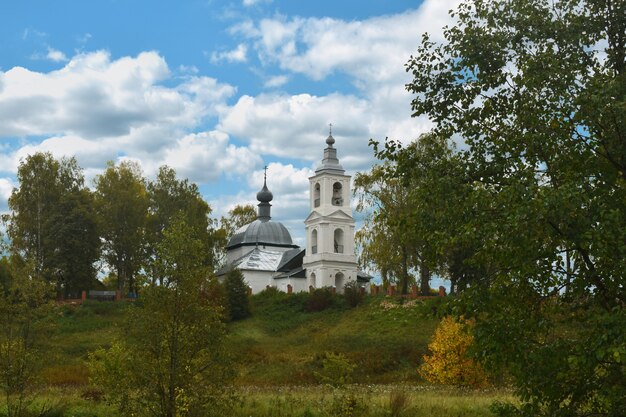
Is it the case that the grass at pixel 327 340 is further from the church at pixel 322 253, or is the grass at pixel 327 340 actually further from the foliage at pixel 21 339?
the foliage at pixel 21 339

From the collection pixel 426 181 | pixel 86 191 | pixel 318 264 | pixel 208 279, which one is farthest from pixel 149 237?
pixel 426 181

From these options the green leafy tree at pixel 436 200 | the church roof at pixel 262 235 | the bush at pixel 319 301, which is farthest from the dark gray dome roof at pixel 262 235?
the green leafy tree at pixel 436 200

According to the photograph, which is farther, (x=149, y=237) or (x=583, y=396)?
(x=149, y=237)

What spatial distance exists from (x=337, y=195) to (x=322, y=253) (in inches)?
210

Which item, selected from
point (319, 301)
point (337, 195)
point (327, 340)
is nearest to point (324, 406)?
point (327, 340)

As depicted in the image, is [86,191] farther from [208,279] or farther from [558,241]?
[558,241]

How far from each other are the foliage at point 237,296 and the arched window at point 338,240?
1293 cm

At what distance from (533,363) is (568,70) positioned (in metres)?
4.52

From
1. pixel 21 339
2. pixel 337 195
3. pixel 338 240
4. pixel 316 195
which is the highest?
pixel 316 195

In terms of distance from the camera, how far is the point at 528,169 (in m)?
11.9

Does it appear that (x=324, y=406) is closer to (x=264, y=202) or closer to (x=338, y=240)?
(x=338, y=240)

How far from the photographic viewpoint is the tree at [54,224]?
53.2 metres

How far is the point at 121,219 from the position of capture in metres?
57.3

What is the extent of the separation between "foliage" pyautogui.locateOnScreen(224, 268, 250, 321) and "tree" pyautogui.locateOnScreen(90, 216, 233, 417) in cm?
3404
